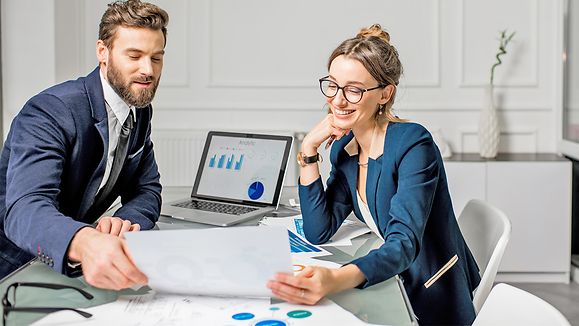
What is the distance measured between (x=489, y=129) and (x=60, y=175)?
123 inches

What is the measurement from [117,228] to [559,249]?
3.15m

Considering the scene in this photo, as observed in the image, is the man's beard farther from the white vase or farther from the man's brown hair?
the white vase

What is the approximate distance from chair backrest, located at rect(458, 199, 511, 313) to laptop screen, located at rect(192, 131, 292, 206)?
644 millimetres

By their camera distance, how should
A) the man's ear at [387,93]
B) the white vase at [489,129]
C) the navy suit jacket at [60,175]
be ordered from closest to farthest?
the navy suit jacket at [60,175] → the man's ear at [387,93] → the white vase at [489,129]

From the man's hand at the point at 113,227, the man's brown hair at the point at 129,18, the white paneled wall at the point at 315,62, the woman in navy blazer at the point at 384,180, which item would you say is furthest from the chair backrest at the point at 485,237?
the white paneled wall at the point at 315,62

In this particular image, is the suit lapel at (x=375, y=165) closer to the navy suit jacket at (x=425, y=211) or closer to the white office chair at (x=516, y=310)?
the navy suit jacket at (x=425, y=211)

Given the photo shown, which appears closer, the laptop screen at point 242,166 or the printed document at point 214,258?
the printed document at point 214,258

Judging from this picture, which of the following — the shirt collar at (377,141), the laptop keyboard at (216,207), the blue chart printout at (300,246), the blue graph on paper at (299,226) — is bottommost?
the blue chart printout at (300,246)

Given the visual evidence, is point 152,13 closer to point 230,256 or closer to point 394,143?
point 394,143

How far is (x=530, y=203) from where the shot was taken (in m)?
4.32

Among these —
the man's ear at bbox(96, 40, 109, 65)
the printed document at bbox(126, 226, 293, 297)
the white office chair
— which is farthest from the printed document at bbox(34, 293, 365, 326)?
the man's ear at bbox(96, 40, 109, 65)

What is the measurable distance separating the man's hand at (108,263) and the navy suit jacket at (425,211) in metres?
0.69

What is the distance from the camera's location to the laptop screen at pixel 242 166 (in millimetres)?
2721

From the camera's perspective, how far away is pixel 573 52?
14.7 ft
